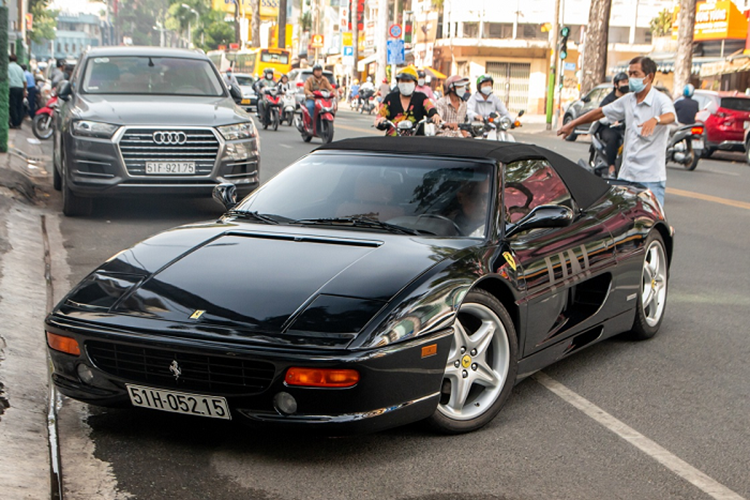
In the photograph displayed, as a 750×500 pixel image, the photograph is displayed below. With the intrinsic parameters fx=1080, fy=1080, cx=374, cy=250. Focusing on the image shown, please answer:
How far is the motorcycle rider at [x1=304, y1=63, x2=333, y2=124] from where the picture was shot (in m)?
24.4

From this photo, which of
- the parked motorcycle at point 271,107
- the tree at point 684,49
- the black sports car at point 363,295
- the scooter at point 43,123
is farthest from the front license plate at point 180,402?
the tree at point 684,49

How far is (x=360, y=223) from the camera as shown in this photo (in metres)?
5.17

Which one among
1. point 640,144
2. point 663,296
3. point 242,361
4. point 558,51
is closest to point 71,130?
point 640,144

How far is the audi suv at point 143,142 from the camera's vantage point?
1089cm

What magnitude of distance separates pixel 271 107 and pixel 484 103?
1694cm

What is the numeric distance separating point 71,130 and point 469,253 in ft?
24.0

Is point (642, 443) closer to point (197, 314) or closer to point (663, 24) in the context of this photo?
point (197, 314)

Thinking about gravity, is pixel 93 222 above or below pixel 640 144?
below

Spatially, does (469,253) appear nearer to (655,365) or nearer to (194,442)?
(194,442)

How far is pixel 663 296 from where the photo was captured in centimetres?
679

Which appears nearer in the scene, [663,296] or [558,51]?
[663,296]

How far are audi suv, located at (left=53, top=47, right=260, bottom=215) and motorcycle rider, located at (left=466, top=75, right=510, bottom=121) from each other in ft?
13.8

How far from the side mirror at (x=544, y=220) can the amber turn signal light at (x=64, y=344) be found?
2022 mm

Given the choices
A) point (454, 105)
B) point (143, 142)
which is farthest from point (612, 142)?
point (143, 142)
